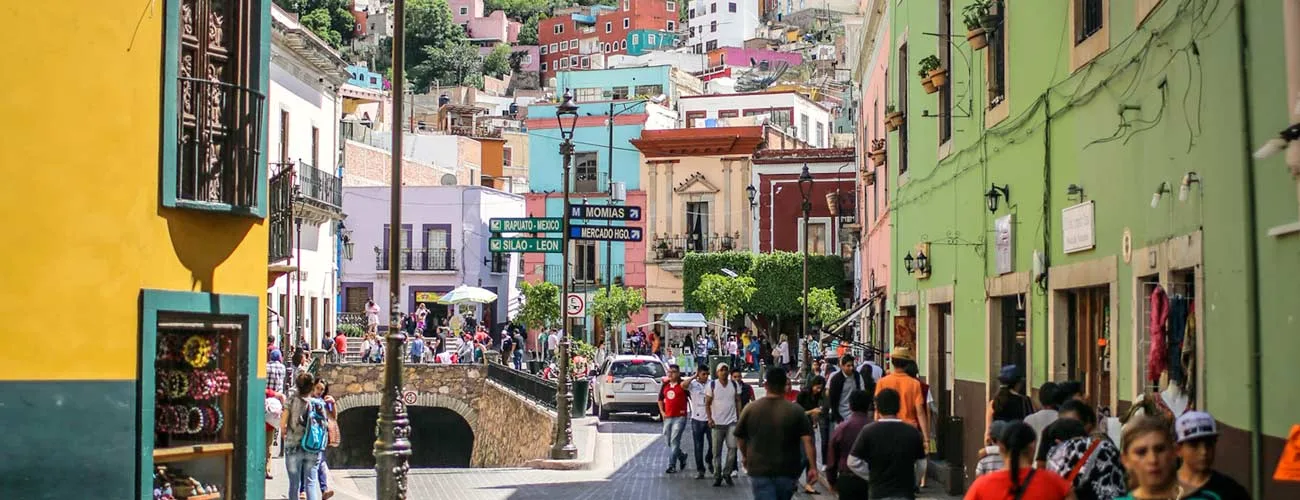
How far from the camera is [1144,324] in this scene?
11.6 m

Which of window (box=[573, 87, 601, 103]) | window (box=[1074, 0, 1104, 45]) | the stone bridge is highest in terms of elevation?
window (box=[573, 87, 601, 103])

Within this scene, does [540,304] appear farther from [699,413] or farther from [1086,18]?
[1086,18]

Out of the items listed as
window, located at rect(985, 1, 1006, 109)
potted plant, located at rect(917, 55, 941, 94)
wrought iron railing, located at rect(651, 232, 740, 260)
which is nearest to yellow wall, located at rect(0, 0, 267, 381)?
window, located at rect(985, 1, 1006, 109)

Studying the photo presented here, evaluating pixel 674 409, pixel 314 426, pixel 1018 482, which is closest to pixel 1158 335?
pixel 1018 482

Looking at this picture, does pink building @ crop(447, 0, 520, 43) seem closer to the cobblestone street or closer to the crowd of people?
the cobblestone street

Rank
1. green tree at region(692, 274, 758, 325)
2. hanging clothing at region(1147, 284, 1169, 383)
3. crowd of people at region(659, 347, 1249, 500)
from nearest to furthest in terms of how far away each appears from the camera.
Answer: crowd of people at region(659, 347, 1249, 500), hanging clothing at region(1147, 284, 1169, 383), green tree at region(692, 274, 758, 325)

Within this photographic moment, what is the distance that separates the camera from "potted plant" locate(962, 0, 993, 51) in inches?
643

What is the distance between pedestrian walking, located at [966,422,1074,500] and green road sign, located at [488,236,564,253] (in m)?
16.4

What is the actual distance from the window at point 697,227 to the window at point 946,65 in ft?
132

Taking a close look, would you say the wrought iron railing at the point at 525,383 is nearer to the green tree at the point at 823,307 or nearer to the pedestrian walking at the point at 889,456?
the green tree at the point at 823,307

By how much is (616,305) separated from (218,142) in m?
41.1

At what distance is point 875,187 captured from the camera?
3080 centimetres

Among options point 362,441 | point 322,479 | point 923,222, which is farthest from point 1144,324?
point 362,441

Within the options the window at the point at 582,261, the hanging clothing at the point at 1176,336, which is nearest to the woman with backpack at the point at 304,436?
the hanging clothing at the point at 1176,336
